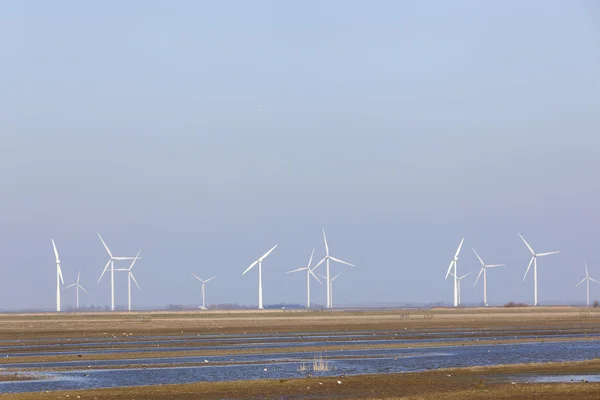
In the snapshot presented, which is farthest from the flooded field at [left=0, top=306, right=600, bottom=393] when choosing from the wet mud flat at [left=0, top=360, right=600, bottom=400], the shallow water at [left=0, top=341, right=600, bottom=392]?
the wet mud flat at [left=0, top=360, right=600, bottom=400]

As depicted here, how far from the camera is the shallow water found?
133 feet

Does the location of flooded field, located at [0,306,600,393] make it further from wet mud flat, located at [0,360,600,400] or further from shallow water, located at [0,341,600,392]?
wet mud flat, located at [0,360,600,400]

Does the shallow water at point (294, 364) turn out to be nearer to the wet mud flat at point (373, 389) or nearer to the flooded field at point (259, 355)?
the flooded field at point (259, 355)

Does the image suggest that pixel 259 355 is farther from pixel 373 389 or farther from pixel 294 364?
pixel 373 389

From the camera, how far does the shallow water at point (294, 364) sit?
40.5m

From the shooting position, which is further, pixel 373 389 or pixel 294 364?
pixel 294 364

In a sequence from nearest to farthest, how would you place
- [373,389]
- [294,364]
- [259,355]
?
[373,389], [294,364], [259,355]

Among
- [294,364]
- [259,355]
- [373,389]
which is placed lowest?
[259,355]

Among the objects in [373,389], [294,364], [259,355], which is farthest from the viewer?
[259,355]

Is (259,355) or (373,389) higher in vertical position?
(373,389)

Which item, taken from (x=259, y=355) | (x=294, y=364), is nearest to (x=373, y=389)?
(x=294, y=364)

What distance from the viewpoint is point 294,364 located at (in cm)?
4756

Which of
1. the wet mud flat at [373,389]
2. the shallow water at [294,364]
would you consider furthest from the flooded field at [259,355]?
the wet mud flat at [373,389]

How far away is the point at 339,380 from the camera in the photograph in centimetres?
3866
